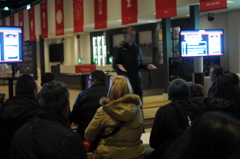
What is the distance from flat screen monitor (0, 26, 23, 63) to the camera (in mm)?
4836

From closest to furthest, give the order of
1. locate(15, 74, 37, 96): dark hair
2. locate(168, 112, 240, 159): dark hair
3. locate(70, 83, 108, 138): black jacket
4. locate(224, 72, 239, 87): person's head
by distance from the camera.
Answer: locate(168, 112, 240, 159): dark hair → locate(15, 74, 37, 96): dark hair → locate(224, 72, 239, 87): person's head → locate(70, 83, 108, 138): black jacket

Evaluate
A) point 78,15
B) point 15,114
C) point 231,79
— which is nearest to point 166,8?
point 78,15

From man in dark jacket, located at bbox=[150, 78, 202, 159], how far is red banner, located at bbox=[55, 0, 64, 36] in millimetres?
7931

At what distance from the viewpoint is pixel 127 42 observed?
4668 mm

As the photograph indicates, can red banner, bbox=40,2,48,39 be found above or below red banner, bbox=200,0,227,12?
above

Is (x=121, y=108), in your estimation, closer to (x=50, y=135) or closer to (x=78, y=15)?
(x=50, y=135)

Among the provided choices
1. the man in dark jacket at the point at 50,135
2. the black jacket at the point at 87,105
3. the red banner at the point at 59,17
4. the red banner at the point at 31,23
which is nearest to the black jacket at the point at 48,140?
the man in dark jacket at the point at 50,135

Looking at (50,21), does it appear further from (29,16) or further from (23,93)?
(23,93)

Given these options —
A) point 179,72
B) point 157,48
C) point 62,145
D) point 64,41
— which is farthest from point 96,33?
point 62,145

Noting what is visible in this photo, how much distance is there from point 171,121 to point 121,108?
0.45m

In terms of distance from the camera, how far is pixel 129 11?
856 centimetres

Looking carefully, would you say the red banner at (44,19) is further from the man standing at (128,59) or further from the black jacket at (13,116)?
the black jacket at (13,116)

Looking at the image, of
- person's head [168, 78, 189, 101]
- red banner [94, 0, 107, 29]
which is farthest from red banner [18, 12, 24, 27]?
person's head [168, 78, 189, 101]

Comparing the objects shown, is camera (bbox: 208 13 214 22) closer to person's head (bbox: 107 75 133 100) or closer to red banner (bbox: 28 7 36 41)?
red banner (bbox: 28 7 36 41)
